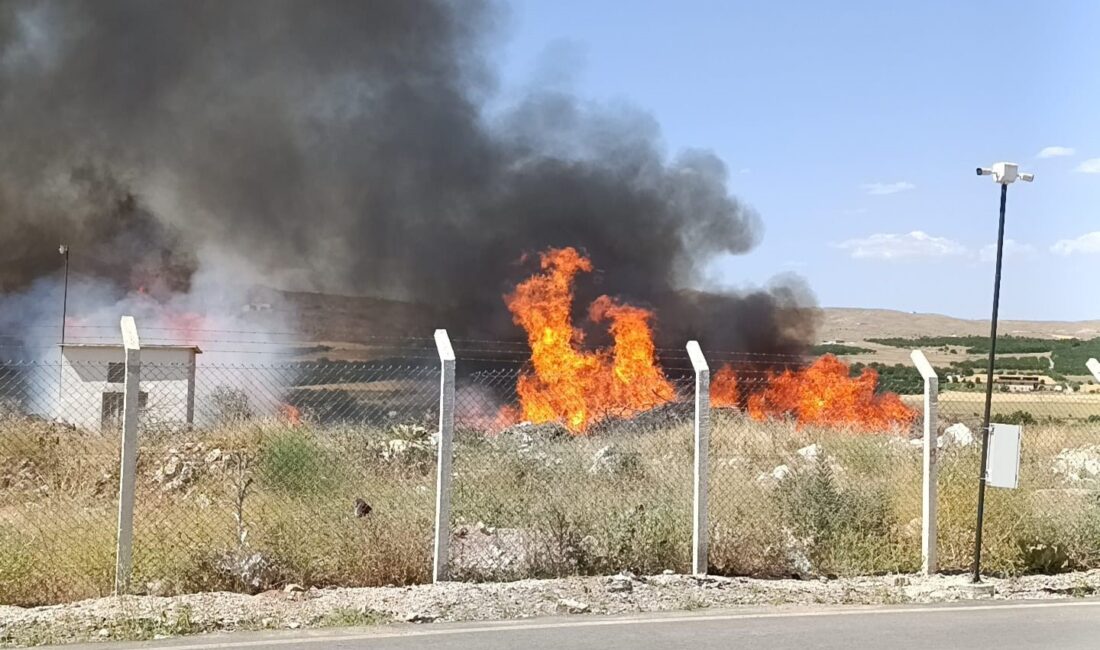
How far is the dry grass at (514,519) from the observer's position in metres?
8.07

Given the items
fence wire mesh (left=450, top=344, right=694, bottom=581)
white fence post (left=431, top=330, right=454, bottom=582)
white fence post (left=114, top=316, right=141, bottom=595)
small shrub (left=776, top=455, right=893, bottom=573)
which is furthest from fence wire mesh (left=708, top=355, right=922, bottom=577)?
white fence post (left=114, top=316, right=141, bottom=595)

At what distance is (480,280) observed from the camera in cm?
3697

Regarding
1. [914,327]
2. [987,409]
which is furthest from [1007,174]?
[914,327]

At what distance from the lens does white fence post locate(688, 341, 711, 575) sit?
8.54m

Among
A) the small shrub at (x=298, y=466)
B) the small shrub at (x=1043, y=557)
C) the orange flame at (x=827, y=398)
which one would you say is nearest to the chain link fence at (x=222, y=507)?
the small shrub at (x=298, y=466)

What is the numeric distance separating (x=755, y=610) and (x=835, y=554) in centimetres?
174

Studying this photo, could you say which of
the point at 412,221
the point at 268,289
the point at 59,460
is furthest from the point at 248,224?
the point at 59,460

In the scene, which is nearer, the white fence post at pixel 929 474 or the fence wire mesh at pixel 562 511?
the fence wire mesh at pixel 562 511

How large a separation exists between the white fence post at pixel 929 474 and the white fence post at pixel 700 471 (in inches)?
75.9

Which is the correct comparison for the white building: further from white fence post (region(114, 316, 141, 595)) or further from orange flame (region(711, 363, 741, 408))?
white fence post (region(114, 316, 141, 595))

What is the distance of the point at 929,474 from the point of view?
9031 mm

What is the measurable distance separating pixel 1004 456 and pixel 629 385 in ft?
53.9

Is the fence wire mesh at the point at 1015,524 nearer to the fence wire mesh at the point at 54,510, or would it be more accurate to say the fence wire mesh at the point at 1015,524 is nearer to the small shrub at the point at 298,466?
the small shrub at the point at 298,466

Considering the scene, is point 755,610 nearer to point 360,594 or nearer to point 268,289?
point 360,594
